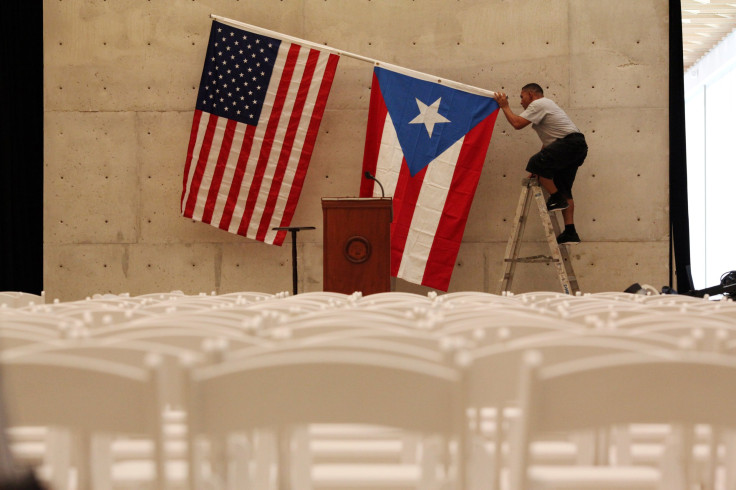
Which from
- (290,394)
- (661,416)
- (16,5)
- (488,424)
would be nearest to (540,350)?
(661,416)

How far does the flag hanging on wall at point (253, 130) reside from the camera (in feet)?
24.3

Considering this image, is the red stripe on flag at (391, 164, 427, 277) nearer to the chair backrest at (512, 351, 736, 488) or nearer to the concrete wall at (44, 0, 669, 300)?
the concrete wall at (44, 0, 669, 300)

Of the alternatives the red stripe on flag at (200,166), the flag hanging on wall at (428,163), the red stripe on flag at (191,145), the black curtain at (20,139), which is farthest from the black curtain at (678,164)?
the black curtain at (20,139)

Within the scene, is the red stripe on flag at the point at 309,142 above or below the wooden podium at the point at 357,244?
above

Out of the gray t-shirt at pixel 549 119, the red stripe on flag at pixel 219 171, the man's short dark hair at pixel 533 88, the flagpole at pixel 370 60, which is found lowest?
the red stripe on flag at pixel 219 171

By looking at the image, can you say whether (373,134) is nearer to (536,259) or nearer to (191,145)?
(191,145)

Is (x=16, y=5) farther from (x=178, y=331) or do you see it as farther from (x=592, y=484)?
(x=592, y=484)

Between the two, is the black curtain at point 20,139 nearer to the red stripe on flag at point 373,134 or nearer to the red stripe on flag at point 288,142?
the red stripe on flag at point 288,142

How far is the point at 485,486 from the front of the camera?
1488 millimetres

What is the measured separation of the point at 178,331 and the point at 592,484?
37.3 inches

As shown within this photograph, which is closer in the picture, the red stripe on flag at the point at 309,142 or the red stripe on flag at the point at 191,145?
the red stripe on flag at the point at 309,142

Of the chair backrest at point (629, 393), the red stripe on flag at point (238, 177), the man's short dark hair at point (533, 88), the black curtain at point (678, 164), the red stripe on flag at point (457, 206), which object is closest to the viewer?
the chair backrest at point (629, 393)

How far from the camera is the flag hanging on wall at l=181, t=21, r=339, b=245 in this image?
7.41 meters

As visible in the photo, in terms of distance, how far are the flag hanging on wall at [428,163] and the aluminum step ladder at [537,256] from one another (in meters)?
0.52
